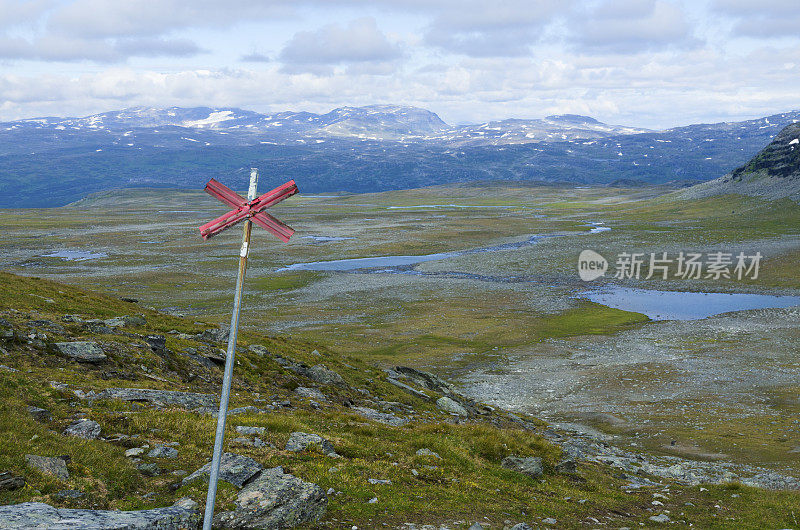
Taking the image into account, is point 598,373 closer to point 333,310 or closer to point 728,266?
point 333,310

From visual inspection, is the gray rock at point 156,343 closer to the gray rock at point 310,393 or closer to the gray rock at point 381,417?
the gray rock at point 310,393

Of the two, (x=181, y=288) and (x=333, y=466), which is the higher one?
(x=333, y=466)

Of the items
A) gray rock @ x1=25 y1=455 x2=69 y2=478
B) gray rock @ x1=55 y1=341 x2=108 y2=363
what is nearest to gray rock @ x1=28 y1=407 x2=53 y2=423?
gray rock @ x1=25 y1=455 x2=69 y2=478

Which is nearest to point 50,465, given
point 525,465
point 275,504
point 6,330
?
point 275,504

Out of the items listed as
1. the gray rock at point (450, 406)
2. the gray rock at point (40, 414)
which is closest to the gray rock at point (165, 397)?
the gray rock at point (40, 414)

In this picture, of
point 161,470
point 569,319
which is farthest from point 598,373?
point 161,470

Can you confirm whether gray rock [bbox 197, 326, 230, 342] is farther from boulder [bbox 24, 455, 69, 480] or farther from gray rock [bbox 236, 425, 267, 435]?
boulder [bbox 24, 455, 69, 480]
